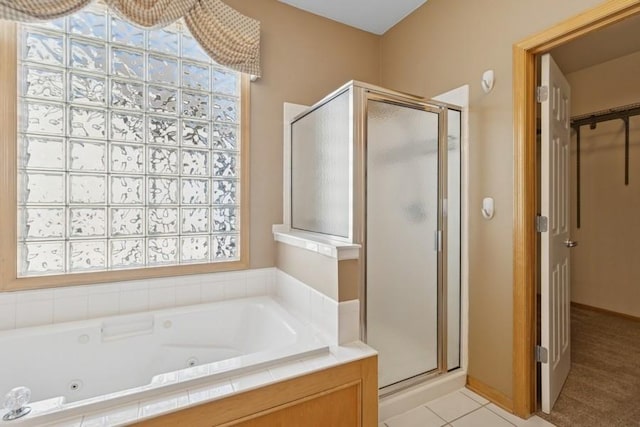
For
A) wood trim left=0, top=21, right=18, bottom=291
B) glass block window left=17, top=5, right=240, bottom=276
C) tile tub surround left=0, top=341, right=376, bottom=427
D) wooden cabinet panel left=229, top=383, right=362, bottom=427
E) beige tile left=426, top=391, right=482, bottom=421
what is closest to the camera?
tile tub surround left=0, top=341, right=376, bottom=427

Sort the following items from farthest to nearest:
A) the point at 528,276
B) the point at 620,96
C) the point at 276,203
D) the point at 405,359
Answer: the point at 620,96, the point at 276,203, the point at 405,359, the point at 528,276

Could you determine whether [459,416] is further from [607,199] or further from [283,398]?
[607,199]

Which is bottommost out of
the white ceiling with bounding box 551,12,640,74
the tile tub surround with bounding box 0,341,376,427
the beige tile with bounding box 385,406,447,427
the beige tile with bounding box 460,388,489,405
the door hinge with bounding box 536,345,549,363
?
the beige tile with bounding box 385,406,447,427

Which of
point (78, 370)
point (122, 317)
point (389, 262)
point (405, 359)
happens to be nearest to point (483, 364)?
point (405, 359)

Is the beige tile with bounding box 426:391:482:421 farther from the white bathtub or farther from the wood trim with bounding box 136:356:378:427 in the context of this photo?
the white bathtub

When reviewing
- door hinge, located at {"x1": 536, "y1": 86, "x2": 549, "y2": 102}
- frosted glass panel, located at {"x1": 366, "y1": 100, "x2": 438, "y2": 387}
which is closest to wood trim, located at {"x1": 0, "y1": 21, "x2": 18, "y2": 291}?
frosted glass panel, located at {"x1": 366, "y1": 100, "x2": 438, "y2": 387}

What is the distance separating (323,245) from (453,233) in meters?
0.96

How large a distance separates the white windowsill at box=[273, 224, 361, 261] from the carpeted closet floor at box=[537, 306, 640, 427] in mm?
1465

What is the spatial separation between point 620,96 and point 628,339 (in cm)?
231

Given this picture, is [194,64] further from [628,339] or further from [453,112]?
[628,339]

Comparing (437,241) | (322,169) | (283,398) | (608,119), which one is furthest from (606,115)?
(283,398)

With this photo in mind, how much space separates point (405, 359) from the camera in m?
1.84

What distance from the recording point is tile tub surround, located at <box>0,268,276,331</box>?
5.25ft

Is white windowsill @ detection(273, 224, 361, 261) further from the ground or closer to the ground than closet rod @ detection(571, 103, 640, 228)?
closer to the ground
